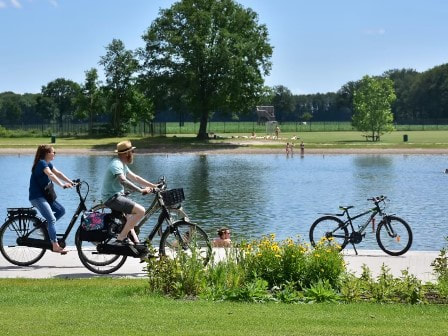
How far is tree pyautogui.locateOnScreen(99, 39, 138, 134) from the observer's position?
91062mm

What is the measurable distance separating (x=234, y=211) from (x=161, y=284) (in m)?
17.9

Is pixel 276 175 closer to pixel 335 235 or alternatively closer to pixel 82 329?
pixel 335 235

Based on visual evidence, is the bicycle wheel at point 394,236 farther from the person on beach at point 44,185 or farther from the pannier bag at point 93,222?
the person on beach at point 44,185

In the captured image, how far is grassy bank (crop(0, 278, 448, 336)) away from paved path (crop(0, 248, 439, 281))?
202cm

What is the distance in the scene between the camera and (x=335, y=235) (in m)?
14.8

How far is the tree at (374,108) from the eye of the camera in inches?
3391

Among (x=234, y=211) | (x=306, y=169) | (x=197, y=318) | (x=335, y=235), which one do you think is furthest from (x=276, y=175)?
(x=197, y=318)

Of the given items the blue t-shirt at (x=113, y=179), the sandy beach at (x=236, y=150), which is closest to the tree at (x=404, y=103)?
the sandy beach at (x=236, y=150)

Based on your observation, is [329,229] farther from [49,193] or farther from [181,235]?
[49,193]

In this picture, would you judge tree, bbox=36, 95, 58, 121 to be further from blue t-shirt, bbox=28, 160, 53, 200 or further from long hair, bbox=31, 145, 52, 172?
blue t-shirt, bbox=28, 160, 53, 200

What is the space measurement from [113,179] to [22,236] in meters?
2.04

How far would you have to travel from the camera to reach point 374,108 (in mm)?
86000

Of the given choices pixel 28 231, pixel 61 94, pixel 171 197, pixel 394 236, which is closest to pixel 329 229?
pixel 394 236

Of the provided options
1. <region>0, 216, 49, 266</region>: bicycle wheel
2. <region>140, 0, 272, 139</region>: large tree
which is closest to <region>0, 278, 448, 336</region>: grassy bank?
<region>0, 216, 49, 266</region>: bicycle wheel
